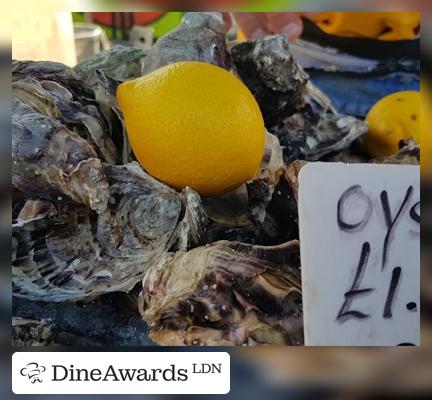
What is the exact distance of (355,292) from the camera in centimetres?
99

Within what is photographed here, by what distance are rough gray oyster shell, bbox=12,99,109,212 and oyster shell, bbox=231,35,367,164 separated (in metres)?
0.25

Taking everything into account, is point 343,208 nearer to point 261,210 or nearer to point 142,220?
point 261,210

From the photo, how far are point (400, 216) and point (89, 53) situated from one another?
490mm

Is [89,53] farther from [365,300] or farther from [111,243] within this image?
[365,300]

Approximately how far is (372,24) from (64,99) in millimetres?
438

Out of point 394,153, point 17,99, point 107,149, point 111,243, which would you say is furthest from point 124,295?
point 394,153

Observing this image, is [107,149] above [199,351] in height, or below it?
above

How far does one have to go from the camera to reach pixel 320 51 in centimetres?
102

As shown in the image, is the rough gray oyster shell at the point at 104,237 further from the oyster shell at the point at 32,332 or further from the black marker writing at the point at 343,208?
the black marker writing at the point at 343,208

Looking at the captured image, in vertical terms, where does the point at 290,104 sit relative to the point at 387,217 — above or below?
above

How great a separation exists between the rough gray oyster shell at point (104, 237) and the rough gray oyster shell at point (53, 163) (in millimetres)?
22

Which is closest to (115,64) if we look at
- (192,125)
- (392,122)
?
(192,125)

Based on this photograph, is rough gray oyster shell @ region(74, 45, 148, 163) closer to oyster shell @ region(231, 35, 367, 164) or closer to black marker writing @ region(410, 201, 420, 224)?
oyster shell @ region(231, 35, 367, 164)

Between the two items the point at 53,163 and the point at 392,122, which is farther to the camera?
the point at 392,122
